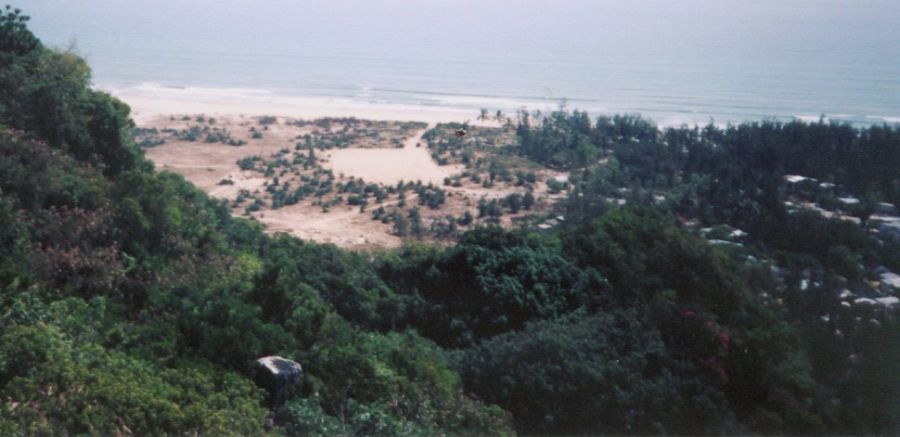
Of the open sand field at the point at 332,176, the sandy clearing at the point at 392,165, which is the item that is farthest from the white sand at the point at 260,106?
the sandy clearing at the point at 392,165

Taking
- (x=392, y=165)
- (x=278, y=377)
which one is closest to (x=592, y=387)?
(x=278, y=377)

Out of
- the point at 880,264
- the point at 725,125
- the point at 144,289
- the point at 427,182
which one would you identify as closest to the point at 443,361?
the point at 144,289

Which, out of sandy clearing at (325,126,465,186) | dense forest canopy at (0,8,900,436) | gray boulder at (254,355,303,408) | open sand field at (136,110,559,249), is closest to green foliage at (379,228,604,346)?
dense forest canopy at (0,8,900,436)

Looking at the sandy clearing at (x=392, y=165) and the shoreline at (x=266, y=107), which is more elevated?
the shoreline at (x=266, y=107)

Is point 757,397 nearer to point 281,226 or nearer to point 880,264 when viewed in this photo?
point 880,264

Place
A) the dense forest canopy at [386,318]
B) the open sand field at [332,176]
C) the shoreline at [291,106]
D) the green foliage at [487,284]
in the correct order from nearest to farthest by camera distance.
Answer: the dense forest canopy at [386,318]
the green foliage at [487,284]
the open sand field at [332,176]
the shoreline at [291,106]

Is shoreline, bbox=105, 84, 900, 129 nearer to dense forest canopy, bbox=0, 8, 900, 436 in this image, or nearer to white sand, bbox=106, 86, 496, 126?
white sand, bbox=106, 86, 496, 126

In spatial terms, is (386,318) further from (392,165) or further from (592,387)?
(392,165)

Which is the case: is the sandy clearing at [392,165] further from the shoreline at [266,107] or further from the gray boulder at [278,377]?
the gray boulder at [278,377]
